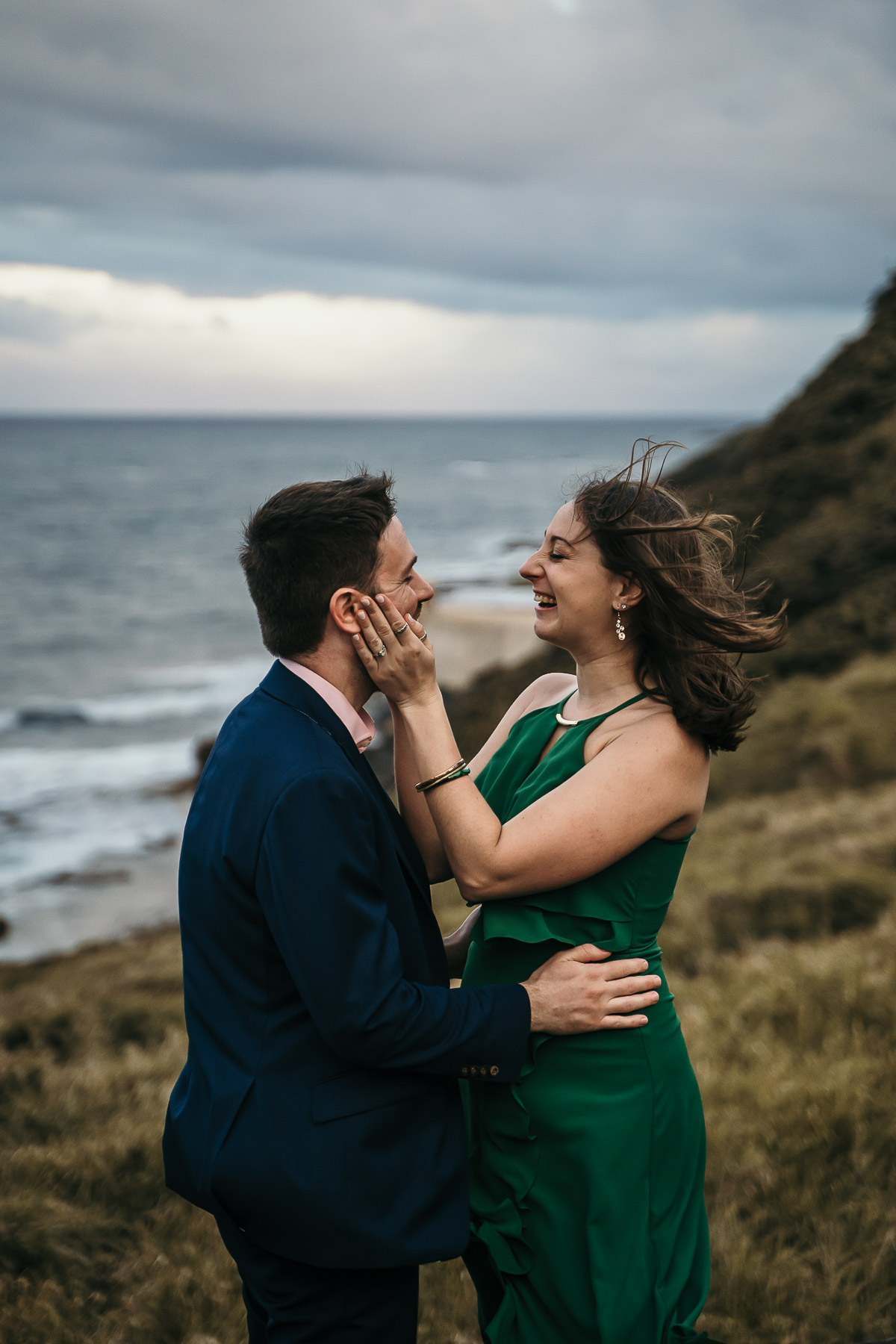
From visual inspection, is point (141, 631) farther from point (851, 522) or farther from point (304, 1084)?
point (304, 1084)

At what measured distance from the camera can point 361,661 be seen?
7.89ft

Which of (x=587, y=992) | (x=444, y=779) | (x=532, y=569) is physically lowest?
(x=587, y=992)

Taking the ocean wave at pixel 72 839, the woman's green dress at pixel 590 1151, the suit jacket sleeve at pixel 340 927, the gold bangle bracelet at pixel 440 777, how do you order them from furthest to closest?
the ocean wave at pixel 72 839
the woman's green dress at pixel 590 1151
the gold bangle bracelet at pixel 440 777
the suit jacket sleeve at pixel 340 927

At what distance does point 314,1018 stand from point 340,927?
0.63ft

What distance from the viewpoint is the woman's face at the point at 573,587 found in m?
2.66

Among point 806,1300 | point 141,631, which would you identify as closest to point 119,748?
point 141,631

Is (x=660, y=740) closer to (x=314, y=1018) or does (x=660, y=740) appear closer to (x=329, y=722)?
(x=329, y=722)

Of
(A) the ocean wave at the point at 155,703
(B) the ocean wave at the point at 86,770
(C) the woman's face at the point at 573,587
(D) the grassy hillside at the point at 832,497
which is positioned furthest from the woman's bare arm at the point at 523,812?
(A) the ocean wave at the point at 155,703

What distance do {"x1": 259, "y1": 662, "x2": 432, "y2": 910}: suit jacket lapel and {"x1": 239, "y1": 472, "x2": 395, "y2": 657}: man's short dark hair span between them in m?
0.10

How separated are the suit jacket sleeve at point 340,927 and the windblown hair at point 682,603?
942mm

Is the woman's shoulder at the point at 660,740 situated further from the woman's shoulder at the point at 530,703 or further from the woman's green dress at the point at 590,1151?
the woman's shoulder at the point at 530,703

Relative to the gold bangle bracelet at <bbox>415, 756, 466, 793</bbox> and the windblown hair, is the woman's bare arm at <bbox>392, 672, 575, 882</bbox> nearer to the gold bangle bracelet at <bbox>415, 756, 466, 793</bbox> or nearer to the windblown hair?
the gold bangle bracelet at <bbox>415, 756, 466, 793</bbox>

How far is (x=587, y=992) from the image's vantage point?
7.99 ft

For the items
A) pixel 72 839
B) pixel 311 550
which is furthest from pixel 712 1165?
pixel 72 839
